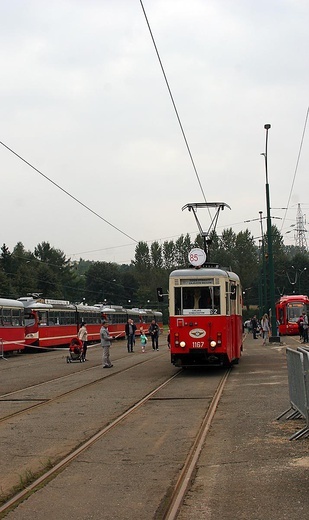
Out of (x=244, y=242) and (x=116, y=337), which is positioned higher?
(x=244, y=242)

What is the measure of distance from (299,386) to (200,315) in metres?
9.59

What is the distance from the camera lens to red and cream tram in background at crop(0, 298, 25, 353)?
35959 millimetres

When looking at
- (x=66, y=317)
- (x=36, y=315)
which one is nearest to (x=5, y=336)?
(x=36, y=315)

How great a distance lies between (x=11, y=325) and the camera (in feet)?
122

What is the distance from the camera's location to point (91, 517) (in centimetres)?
641

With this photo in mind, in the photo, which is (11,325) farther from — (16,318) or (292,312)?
(292,312)

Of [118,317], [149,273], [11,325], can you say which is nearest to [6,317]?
[11,325]

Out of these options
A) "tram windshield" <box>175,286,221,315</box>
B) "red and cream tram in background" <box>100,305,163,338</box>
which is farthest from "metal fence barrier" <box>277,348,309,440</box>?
"red and cream tram in background" <box>100,305,163,338</box>

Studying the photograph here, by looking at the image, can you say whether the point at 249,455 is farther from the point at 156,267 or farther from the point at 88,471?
the point at 156,267

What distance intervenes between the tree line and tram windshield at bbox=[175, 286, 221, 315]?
71.6 m

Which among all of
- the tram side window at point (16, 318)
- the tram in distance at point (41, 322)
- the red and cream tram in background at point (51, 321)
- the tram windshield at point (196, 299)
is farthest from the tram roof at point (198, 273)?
the red and cream tram in background at point (51, 321)

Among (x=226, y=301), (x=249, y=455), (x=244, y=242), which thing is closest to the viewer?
(x=249, y=455)

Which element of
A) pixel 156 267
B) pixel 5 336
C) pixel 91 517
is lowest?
pixel 91 517

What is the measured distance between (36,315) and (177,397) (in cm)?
2709
